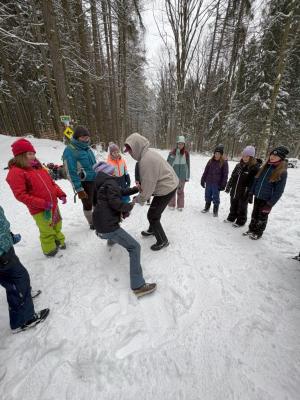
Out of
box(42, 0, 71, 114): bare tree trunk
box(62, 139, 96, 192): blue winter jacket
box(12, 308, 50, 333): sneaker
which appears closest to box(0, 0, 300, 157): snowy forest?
box(42, 0, 71, 114): bare tree trunk

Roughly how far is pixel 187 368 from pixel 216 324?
59 cm

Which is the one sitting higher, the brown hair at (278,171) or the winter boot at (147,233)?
the brown hair at (278,171)

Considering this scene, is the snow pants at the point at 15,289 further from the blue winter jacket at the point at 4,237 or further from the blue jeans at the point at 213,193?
the blue jeans at the point at 213,193

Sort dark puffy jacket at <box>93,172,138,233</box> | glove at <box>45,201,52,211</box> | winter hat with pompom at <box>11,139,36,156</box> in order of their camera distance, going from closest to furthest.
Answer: dark puffy jacket at <box>93,172,138,233</box>
winter hat with pompom at <box>11,139,36,156</box>
glove at <box>45,201,52,211</box>

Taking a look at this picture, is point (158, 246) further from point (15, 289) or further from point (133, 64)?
point (133, 64)

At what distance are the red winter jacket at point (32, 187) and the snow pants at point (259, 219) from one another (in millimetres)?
3940

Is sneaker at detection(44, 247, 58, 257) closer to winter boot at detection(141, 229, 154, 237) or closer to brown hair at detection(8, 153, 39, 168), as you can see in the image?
brown hair at detection(8, 153, 39, 168)

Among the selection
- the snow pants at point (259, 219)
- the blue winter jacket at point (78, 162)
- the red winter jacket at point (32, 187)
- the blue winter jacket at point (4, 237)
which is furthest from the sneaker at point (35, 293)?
the snow pants at point (259, 219)

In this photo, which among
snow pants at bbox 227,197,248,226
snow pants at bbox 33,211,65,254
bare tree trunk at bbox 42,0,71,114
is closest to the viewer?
snow pants at bbox 33,211,65,254

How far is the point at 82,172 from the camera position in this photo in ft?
12.0

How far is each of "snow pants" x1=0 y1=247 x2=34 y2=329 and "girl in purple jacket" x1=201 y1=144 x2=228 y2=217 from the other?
426 centimetres

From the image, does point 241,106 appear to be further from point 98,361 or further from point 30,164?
point 98,361

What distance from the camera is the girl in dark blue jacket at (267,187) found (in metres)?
3.33

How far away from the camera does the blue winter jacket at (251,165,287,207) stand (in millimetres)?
3363
